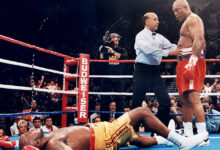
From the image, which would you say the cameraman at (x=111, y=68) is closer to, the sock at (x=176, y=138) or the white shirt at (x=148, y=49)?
the white shirt at (x=148, y=49)

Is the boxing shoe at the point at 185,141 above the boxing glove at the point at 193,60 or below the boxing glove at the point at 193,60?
below

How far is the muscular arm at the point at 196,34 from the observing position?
1.69 m

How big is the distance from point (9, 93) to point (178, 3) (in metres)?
4.66

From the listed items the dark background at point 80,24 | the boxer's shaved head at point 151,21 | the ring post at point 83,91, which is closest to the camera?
the boxer's shaved head at point 151,21

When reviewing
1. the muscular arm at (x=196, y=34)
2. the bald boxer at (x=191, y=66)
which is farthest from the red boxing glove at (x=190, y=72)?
the muscular arm at (x=196, y=34)

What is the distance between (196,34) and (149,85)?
1.85 feet

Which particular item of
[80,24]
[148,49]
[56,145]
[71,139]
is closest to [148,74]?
[148,49]

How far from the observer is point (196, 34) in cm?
171

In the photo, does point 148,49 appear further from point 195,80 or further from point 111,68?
point 111,68

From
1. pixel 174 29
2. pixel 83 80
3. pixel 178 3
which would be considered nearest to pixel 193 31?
pixel 178 3

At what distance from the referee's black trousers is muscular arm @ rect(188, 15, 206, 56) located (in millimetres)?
429

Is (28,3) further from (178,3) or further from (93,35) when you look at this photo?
(178,3)

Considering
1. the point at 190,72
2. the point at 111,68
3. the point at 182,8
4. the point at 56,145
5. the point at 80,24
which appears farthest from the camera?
the point at 80,24

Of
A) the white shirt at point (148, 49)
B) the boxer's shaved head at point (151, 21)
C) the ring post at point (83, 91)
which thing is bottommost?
the ring post at point (83, 91)
